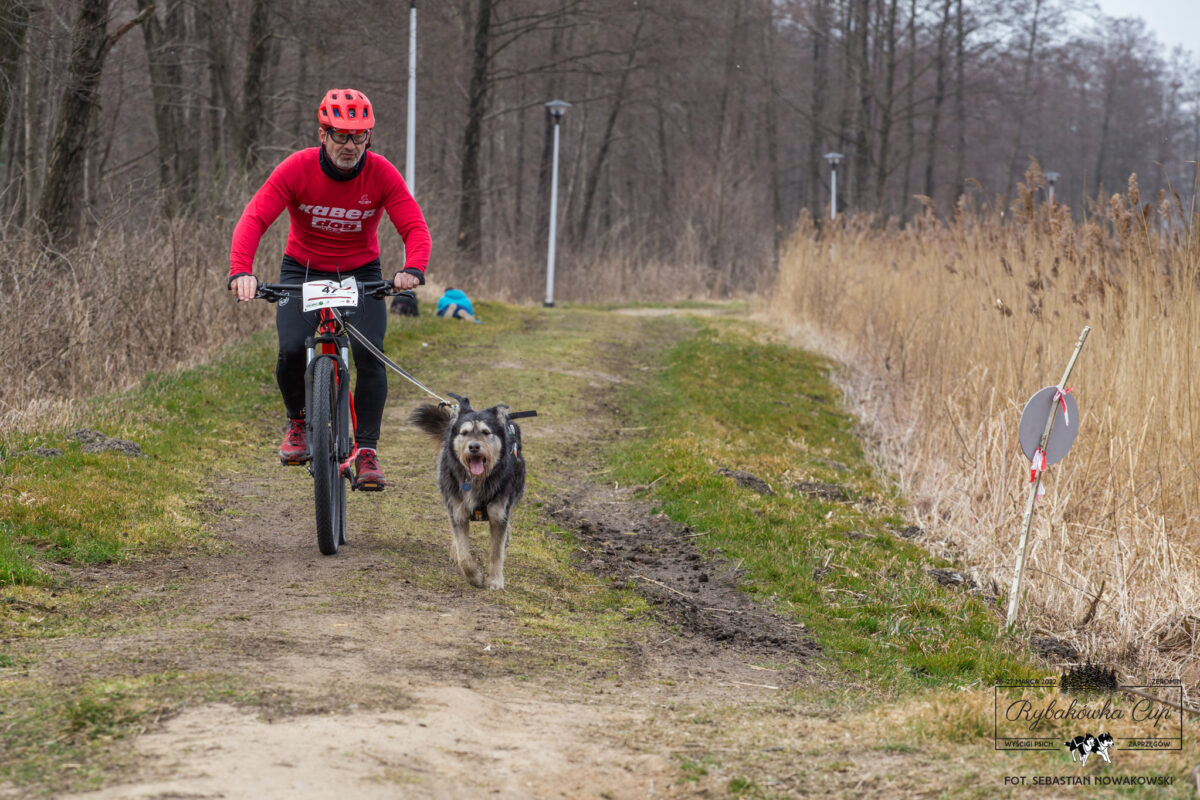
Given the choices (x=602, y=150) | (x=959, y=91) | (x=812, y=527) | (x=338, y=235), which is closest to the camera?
(x=338, y=235)

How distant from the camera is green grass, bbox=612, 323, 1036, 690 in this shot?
589 cm

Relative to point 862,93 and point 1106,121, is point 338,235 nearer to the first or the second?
point 862,93

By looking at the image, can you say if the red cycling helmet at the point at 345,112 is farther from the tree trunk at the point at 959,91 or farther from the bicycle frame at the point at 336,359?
the tree trunk at the point at 959,91

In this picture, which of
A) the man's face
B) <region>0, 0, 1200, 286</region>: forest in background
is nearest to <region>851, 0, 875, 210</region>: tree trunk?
<region>0, 0, 1200, 286</region>: forest in background

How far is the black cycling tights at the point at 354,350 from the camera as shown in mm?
6426

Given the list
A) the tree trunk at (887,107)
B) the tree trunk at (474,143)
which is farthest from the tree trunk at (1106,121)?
the tree trunk at (474,143)

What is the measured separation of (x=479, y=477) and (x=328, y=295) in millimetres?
1240

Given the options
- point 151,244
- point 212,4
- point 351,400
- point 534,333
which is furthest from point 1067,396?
point 212,4

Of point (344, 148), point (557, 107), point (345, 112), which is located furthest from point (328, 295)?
point (557, 107)

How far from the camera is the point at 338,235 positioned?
21.8ft

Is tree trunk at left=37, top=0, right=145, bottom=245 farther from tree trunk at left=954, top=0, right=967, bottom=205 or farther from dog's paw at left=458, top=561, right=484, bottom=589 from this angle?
tree trunk at left=954, top=0, right=967, bottom=205

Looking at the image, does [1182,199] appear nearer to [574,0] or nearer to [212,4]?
[212,4]

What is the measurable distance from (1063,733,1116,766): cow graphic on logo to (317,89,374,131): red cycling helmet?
4.37 metres

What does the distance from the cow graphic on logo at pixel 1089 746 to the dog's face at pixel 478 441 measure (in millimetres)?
3081
